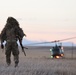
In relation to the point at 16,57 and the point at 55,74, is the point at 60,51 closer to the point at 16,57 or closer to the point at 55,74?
the point at 16,57

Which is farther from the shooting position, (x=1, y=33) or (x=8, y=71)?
(x=1, y=33)

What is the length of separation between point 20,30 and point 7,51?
0.99 meters

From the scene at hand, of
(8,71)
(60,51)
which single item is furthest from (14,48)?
(60,51)

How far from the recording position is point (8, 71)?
14.4m

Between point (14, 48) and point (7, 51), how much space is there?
306 millimetres

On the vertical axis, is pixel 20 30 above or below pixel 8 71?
above

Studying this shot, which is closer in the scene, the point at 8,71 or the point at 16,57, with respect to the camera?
the point at 8,71

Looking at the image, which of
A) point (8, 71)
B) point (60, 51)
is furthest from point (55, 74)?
point (60, 51)

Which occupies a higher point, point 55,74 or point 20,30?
point 20,30

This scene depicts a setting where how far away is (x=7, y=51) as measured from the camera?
17.9 meters

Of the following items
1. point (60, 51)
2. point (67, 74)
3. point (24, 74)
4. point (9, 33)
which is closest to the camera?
point (24, 74)

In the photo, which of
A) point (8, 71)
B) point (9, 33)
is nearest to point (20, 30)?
point (9, 33)

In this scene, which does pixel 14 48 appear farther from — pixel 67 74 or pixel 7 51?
pixel 67 74

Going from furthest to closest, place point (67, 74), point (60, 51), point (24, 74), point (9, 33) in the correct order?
point (60, 51), point (9, 33), point (67, 74), point (24, 74)
